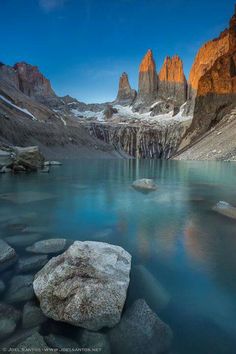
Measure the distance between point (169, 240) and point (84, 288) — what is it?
5.00m

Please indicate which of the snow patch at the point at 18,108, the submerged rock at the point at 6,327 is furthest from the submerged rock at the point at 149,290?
the snow patch at the point at 18,108

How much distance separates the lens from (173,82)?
7544 inches

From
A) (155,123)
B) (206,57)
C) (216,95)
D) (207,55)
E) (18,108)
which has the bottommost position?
(18,108)

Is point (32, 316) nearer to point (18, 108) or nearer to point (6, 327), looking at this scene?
point (6, 327)

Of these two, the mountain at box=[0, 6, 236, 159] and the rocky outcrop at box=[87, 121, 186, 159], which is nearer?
the mountain at box=[0, 6, 236, 159]

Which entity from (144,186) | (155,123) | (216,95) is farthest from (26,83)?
(144,186)

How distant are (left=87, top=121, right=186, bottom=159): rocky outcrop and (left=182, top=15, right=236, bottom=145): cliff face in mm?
22476

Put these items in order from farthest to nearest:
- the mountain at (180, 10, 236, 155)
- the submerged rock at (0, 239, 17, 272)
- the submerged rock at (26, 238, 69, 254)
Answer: the mountain at (180, 10, 236, 155)
the submerged rock at (26, 238, 69, 254)
the submerged rock at (0, 239, 17, 272)

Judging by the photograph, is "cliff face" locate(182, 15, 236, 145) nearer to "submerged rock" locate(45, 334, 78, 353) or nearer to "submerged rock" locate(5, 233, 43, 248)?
"submerged rock" locate(5, 233, 43, 248)

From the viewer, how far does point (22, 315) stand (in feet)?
15.9

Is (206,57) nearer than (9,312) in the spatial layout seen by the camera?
No

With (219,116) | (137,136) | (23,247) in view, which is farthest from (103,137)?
(23,247)

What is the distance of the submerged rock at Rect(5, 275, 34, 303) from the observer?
5.35 metres

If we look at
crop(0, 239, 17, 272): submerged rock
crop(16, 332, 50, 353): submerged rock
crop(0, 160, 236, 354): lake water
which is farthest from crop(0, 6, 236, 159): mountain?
crop(16, 332, 50, 353): submerged rock
